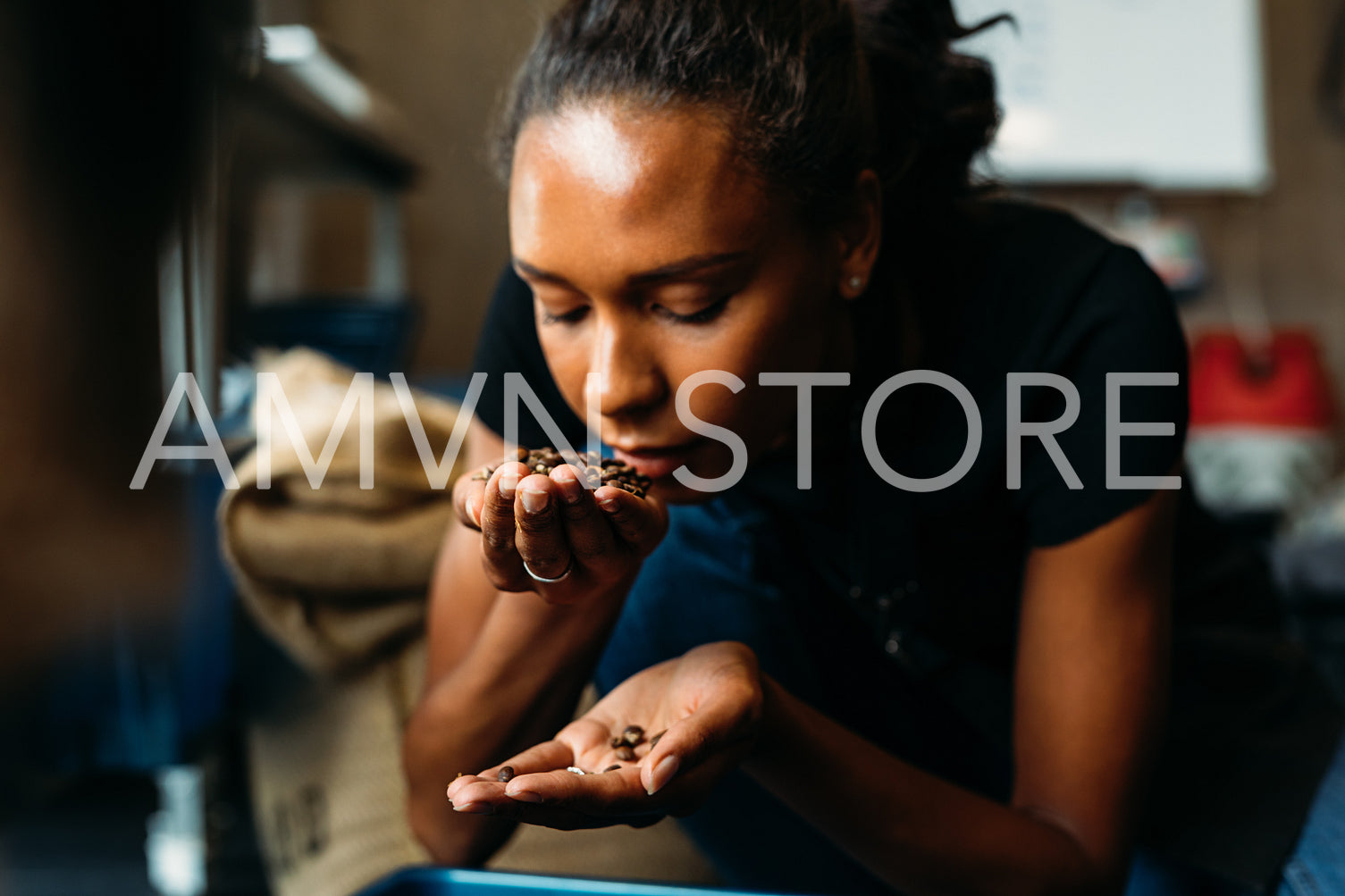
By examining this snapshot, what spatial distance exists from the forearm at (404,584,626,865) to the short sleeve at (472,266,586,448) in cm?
12

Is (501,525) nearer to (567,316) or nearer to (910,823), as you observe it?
(567,316)

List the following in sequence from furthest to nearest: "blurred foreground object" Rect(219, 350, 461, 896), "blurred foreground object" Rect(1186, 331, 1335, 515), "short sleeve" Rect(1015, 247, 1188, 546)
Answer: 1. "blurred foreground object" Rect(1186, 331, 1335, 515)
2. "blurred foreground object" Rect(219, 350, 461, 896)
3. "short sleeve" Rect(1015, 247, 1188, 546)

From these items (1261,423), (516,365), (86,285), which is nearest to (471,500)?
(516,365)

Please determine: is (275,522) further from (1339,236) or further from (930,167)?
(1339,236)

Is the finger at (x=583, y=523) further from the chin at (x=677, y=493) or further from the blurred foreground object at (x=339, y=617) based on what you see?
the blurred foreground object at (x=339, y=617)

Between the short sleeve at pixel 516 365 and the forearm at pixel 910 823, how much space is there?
0.24 m

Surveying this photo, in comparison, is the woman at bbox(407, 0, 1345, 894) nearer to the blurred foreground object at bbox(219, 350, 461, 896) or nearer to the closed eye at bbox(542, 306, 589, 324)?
the closed eye at bbox(542, 306, 589, 324)

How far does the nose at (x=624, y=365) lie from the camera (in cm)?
44

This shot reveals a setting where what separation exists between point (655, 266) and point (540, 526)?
0.15 meters

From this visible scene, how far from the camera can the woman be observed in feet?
1.42

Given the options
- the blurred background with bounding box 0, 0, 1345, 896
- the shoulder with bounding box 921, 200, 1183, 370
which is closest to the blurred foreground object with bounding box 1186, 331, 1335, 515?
the blurred background with bounding box 0, 0, 1345, 896

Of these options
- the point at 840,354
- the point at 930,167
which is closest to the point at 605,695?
the point at 840,354

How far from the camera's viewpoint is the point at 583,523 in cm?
36

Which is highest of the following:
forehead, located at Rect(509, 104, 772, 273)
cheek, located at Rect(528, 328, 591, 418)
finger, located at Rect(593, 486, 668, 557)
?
forehead, located at Rect(509, 104, 772, 273)
